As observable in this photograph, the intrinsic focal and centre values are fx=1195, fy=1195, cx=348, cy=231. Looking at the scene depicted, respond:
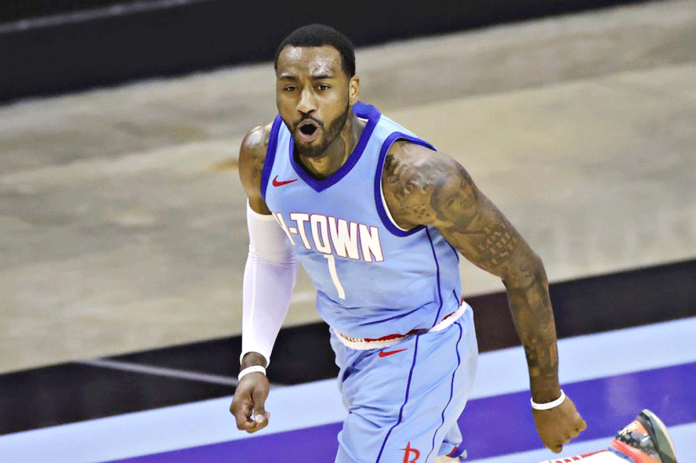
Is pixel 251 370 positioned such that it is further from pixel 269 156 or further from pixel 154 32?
pixel 154 32

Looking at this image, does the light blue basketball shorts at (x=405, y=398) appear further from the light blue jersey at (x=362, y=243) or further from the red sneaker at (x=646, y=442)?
the red sneaker at (x=646, y=442)

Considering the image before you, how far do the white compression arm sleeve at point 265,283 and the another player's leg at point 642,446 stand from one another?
895mm

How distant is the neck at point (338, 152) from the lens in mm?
2555

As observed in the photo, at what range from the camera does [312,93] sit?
2.45 metres

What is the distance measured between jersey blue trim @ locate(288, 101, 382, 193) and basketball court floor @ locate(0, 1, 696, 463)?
1.34 m

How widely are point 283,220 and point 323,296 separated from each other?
24 cm

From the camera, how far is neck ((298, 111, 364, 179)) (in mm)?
2555

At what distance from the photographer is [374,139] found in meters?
2.59

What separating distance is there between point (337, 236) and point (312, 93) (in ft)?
1.15

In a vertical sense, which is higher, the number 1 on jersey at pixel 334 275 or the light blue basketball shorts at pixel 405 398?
the number 1 on jersey at pixel 334 275

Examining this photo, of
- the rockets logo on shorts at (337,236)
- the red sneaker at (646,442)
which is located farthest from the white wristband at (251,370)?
the red sneaker at (646,442)

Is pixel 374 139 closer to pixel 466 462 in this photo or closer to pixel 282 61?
pixel 282 61

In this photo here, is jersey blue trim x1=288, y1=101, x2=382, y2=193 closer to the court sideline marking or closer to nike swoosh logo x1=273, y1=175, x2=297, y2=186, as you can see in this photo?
nike swoosh logo x1=273, y1=175, x2=297, y2=186

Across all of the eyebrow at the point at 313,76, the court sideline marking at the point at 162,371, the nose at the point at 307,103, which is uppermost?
the eyebrow at the point at 313,76
